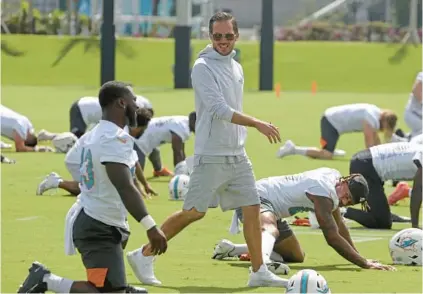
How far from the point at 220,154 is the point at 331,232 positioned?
1320 millimetres

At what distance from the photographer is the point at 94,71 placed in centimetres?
5225

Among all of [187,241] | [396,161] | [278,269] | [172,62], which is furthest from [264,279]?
[172,62]

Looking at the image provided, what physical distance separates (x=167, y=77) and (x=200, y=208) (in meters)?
41.4

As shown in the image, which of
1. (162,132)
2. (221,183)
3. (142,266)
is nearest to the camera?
(142,266)

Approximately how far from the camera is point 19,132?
24406 mm

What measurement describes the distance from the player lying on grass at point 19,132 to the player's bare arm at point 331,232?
Answer: 12.9 m

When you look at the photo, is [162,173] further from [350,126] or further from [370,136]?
[350,126]

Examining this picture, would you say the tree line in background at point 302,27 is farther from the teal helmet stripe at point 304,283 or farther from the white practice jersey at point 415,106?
the teal helmet stripe at point 304,283

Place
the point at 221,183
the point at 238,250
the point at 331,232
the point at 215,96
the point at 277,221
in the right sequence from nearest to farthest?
the point at 215,96 < the point at 221,183 < the point at 331,232 < the point at 277,221 < the point at 238,250

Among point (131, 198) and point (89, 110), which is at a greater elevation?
point (131, 198)

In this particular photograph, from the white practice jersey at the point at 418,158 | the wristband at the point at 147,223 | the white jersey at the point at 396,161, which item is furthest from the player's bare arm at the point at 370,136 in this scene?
the wristband at the point at 147,223

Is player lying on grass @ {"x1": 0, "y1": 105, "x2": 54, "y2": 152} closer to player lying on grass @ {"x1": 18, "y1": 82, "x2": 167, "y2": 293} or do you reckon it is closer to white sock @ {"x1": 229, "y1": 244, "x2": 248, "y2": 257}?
white sock @ {"x1": 229, "y1": 244, "x2": 248, "y2": 257}

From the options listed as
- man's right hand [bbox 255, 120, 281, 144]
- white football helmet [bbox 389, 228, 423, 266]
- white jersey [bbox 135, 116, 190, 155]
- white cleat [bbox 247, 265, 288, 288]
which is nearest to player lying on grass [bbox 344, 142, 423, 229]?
white football helmet [bbox 389, 228, 423, 266]

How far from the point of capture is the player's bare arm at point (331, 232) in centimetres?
1162
